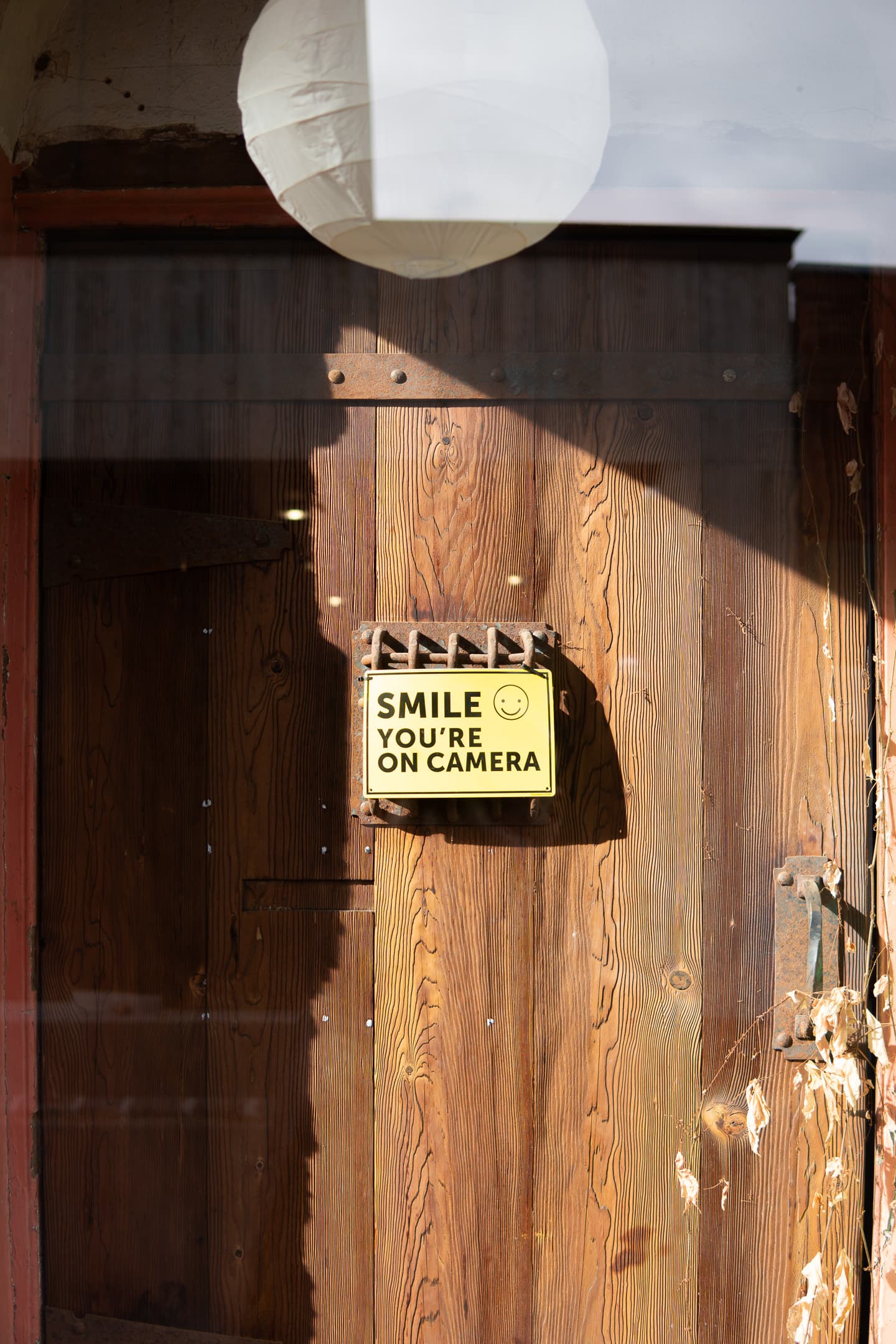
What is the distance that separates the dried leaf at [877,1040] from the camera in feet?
3.15

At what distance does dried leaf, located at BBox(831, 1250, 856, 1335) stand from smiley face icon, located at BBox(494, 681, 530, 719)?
769 millimetres

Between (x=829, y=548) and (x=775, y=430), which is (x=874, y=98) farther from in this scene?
(x=829, y=548)

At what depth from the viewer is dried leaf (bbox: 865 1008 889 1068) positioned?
0.96m

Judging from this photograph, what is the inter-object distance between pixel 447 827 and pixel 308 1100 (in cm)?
38

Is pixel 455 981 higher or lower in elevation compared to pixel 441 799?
lower

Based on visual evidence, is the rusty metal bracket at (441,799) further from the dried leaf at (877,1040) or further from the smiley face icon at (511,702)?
the dried leaf at (877,1040)

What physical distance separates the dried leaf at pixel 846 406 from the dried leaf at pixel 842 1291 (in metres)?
1.01

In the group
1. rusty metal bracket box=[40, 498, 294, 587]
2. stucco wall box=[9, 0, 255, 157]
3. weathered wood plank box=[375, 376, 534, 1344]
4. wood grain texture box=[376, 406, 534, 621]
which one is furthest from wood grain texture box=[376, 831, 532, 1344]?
stucco wall box=[9, 0, 255, 157]

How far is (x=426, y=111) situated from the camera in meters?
0.58

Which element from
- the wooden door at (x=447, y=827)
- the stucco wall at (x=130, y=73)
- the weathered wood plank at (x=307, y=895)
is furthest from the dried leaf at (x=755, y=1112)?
the stucco wall at (x=130, y=73)

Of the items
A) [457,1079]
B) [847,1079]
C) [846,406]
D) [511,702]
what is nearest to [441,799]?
[511,702]

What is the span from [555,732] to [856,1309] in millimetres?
792

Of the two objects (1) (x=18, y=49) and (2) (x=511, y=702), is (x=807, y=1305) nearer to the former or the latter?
(2) (x=511, y=702)

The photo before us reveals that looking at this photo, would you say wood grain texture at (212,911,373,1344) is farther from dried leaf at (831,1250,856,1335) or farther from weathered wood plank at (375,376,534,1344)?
dried leaf at (831,1250,856,1335)
